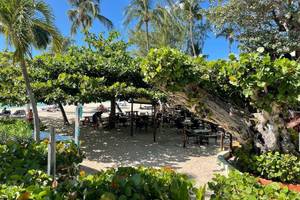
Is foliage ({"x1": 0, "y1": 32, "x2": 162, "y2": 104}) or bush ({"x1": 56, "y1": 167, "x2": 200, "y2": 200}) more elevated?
foliage ({"x1": 0, "y1": 32, "x2": 162, "y2": 104})

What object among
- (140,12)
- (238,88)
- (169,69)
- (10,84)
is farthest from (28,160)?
(140,12)

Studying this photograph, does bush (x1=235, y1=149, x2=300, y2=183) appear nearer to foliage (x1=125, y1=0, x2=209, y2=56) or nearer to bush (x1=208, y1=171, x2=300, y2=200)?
bush (x1=208, y1=171, x2=300, y2=200)

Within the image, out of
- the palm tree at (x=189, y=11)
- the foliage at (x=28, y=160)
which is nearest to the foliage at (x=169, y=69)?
the foliage at (x=28, y=160)

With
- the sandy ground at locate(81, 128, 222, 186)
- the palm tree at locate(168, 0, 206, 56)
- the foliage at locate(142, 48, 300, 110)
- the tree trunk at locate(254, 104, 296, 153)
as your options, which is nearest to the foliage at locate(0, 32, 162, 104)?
the sandy ground at locate(81, 128, 222, 186)

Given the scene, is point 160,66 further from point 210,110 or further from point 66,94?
point 66,94

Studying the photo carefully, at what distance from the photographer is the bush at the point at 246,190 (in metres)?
4.12

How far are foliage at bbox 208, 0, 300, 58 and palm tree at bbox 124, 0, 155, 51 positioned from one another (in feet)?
28.4

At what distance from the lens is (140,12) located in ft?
80.6

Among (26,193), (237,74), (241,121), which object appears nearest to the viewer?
(26,193)

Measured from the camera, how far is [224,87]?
7969mm

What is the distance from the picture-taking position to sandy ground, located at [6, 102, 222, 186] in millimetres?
9945

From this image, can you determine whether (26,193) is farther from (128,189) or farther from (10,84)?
(10,84)

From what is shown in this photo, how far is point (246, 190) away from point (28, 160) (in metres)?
3.43

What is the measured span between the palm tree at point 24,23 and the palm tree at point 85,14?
2165cm
